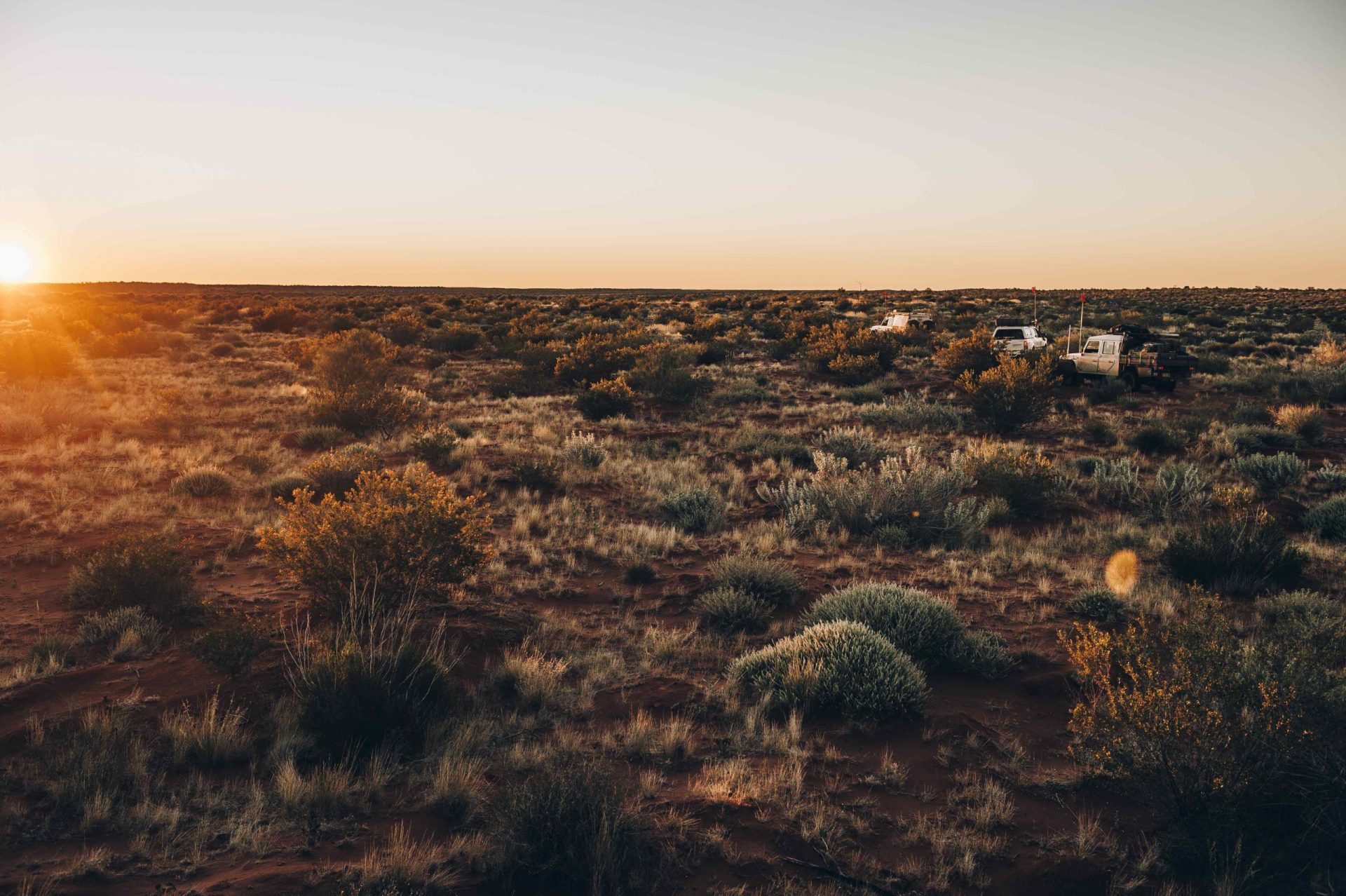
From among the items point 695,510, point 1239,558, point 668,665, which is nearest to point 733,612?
point 668,665

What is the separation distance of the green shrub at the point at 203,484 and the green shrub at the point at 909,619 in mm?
10029

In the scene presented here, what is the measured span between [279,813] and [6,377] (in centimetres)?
2544

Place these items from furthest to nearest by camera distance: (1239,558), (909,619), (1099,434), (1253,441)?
(1099,434) → (1253,441) → (1239,558) → (909,619)

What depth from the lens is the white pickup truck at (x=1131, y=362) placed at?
22.3m

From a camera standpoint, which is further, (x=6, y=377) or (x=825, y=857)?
Answer: (x=6, y=377)

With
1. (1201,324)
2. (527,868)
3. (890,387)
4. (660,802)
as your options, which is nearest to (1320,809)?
(660,802)

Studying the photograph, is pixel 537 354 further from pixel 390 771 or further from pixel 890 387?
pixel 390 771

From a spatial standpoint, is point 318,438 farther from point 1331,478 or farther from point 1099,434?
point 1331,478

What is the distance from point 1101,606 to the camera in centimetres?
746

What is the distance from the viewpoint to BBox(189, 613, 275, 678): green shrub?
19.0 ft

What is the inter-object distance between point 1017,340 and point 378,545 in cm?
2549

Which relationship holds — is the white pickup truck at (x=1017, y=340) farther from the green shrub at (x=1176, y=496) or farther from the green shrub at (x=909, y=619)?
the green shrub at (x=909, y=619)

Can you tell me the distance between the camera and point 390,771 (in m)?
4.81

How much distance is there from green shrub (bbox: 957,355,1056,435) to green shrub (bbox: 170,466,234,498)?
15.8 meters
